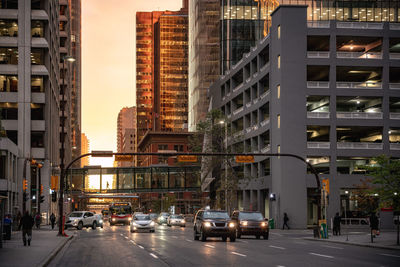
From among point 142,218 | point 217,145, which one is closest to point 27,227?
point 142,218

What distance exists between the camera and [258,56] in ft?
242

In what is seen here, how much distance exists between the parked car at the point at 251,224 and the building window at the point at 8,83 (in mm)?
39056

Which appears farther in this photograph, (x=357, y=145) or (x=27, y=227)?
(x=357, y=145)

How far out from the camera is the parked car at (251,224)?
3962cm

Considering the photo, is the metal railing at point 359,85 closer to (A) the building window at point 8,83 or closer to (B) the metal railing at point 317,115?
(B) the metal railing at point 317,115

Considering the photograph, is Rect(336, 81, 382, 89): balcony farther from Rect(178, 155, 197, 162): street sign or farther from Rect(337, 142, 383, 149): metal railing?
Rect(178, 155, 197, 162): street sign

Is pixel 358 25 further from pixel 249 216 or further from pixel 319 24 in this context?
pixel 249 216

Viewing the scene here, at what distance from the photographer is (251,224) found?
3994 cm

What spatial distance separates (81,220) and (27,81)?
18.4 m

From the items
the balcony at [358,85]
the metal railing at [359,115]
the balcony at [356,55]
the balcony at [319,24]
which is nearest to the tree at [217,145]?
the metal railing at [359,115]

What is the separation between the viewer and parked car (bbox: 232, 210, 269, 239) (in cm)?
3962

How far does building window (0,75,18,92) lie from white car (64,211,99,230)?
17071 mm

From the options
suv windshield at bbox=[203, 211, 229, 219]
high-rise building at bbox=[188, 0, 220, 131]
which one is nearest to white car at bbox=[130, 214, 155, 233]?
suv windshield at bbox=[203, 211, 229, 219]

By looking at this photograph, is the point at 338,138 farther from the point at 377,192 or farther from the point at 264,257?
the point at 264,257
